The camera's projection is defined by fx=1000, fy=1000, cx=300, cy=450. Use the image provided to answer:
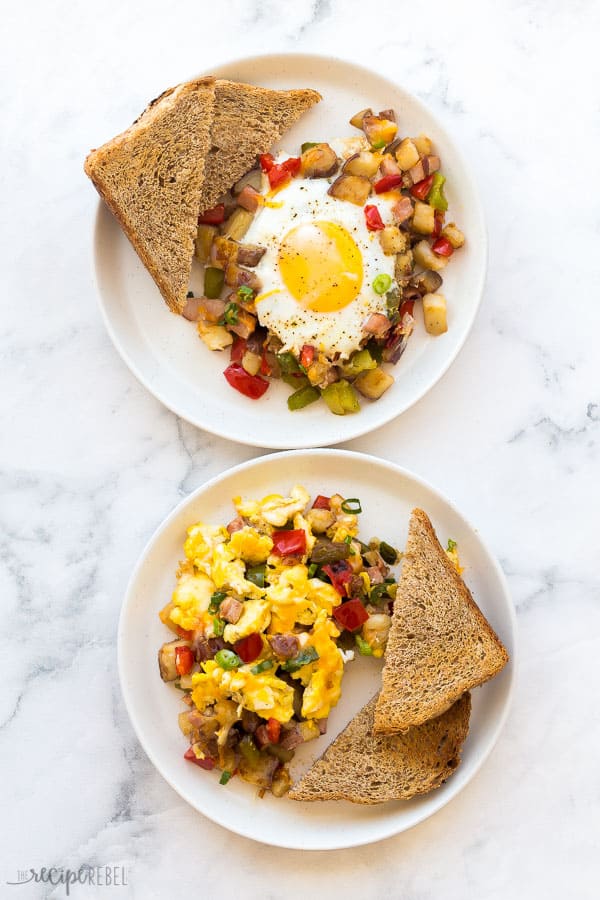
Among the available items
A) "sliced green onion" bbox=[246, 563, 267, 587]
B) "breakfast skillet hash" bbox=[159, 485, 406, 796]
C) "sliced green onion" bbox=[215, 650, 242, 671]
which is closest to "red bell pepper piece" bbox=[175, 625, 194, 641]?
"breakfast skillet hash" bbox=[159, 485, 406, 796]

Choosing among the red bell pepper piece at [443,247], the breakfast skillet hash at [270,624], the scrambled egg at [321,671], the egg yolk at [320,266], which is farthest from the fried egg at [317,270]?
the scrambled egg at [321,671]

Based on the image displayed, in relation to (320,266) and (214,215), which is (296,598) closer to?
(320,266)

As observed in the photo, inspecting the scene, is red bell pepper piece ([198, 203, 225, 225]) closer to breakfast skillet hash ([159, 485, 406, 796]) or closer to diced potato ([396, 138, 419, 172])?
diced potato ([396, 138, 419, 172])

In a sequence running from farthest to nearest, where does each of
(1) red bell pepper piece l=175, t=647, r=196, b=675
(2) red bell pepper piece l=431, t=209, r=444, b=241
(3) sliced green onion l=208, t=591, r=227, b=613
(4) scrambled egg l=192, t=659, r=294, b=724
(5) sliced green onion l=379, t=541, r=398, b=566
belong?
(2) red bell pepper piece l=431, t=209, r=444, b=241
(5) sliced green onion l=379, t=541, r=398, b=566
(1) red bell pepper piece l=175, t=647, r=196, b=675
(3) sliced green onion l=208, t=591, r=227, b=613
(4) scrambled egg l=192, t=659, r=294, b=724

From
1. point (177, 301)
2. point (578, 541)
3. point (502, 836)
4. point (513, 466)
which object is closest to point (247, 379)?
point (177, 301)

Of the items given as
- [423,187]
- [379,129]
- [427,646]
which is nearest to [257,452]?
[427,646]

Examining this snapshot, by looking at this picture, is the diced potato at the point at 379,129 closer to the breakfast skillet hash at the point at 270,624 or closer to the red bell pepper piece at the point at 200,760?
the breakfast skillet hash at the point at 270,624
